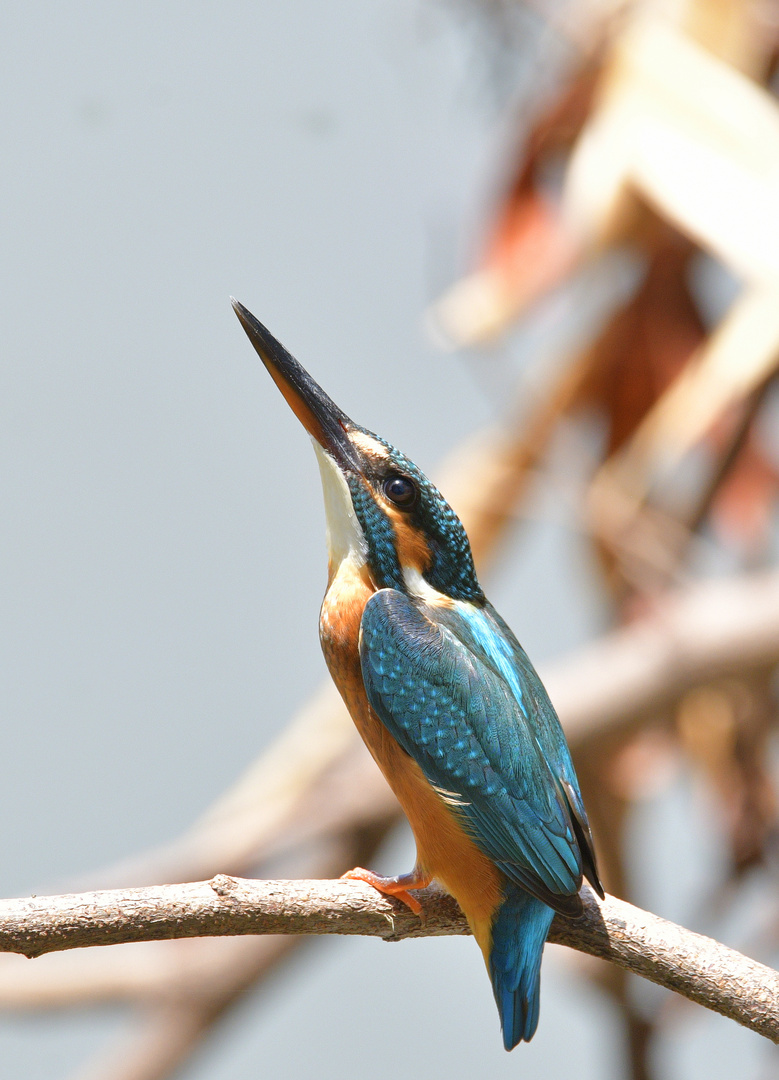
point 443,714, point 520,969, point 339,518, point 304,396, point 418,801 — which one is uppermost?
point 304,396

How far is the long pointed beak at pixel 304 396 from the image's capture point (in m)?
2.11

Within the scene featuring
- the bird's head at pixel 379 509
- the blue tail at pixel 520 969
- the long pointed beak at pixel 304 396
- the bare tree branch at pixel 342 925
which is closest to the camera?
the bare tree branch at pixel 342 925

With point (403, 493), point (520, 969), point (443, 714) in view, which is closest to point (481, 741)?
point (443, 714)

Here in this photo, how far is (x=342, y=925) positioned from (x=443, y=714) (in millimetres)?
403

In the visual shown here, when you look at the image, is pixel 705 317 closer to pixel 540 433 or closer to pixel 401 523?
pixel 540 433

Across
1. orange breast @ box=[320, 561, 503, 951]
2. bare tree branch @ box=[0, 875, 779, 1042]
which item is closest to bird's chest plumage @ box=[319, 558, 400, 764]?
orange breast @ box=[320, 561, 503, 951]

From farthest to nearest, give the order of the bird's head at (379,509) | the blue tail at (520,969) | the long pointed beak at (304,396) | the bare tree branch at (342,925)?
the bird's head at (379,509) → the long pointed beak at (304,396) → the blue tail at (520,969) → the bare tree branch at (342,925)

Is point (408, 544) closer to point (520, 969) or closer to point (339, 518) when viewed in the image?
point (339, 518)

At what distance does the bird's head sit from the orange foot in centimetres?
54

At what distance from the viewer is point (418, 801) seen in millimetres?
2084

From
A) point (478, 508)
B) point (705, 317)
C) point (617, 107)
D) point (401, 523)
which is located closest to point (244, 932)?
point (401, 523)

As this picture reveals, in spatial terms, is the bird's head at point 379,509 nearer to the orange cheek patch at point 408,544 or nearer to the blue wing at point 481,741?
the orange cheek patch at point 408,544

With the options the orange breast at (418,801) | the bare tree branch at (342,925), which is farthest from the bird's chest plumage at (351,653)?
the bare tree branch at (342,925)

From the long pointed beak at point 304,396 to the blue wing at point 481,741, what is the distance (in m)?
0.33
